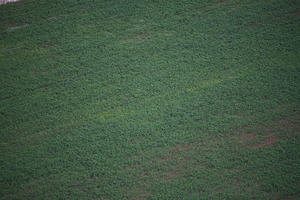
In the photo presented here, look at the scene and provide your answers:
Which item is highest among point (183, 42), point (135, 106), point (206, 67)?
point (183, 42)

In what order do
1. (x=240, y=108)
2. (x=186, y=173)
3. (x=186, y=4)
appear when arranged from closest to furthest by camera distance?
(x=186, y=173)
(x=240, y=108)
(x=186, y=4)

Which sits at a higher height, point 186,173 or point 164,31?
point 164,31

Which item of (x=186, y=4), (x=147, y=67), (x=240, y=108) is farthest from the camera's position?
(x=186, y=4)

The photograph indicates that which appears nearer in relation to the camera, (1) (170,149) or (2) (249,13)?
(1) (170,149)

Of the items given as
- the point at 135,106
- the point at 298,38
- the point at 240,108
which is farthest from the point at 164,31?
the point at 298,38

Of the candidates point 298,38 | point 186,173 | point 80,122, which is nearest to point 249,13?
point 298,38

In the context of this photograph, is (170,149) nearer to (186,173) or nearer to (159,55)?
(186,173)

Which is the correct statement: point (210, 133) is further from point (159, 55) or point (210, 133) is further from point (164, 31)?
point (164, 31)
